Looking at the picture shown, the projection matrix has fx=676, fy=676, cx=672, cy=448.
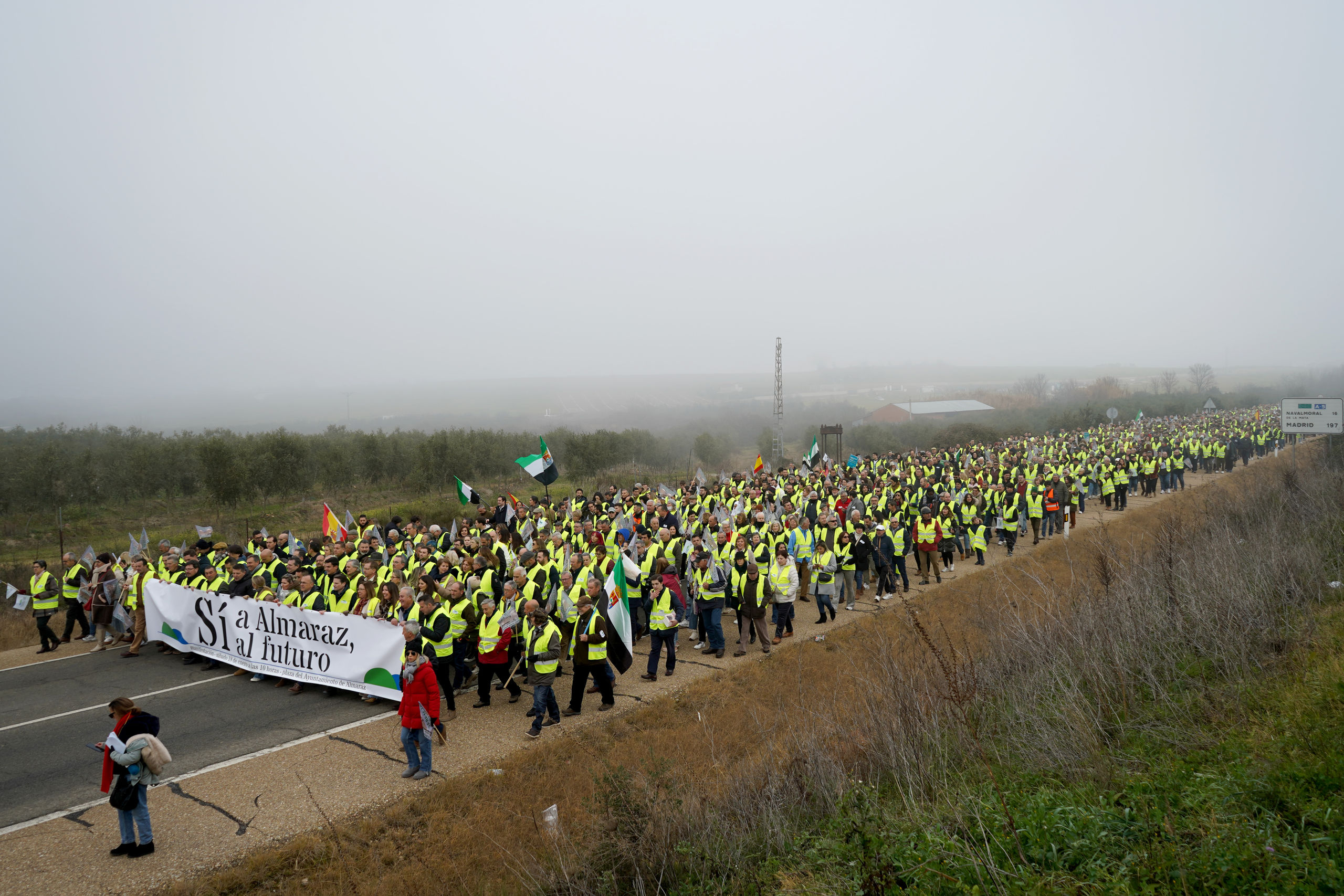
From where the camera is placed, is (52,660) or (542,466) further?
(542,466)

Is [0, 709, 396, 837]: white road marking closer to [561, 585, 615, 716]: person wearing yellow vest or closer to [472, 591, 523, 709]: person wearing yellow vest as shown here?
[472, 591, 523, 709]: person wearing yellow vest

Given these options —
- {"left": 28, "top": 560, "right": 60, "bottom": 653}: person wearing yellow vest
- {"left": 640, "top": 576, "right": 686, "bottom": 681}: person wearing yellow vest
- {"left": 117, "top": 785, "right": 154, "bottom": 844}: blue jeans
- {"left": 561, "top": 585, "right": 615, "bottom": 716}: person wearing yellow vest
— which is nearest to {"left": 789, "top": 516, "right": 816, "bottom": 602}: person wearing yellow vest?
{"left": 640, "top": 576, "right": 686, "bottom": 681}: person wearing yellow vest

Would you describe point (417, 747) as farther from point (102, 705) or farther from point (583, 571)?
point (102, 705)

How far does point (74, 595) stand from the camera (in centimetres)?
1495

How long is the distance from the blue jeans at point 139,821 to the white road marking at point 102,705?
5.42 metres

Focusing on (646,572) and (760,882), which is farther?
(646,572)

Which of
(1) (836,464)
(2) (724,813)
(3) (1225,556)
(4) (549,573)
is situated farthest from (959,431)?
(2) (724,813)

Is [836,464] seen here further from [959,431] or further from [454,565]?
[959,431]

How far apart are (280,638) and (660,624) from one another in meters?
6.54

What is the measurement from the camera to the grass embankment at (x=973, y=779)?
476 centimetres

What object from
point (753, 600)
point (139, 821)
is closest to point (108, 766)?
point (139, 821)

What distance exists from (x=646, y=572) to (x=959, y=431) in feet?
184

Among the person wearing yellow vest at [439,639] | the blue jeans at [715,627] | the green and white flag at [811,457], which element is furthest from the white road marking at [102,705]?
the green and white flag at [811,457]

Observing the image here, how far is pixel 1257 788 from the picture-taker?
4.91 metres
